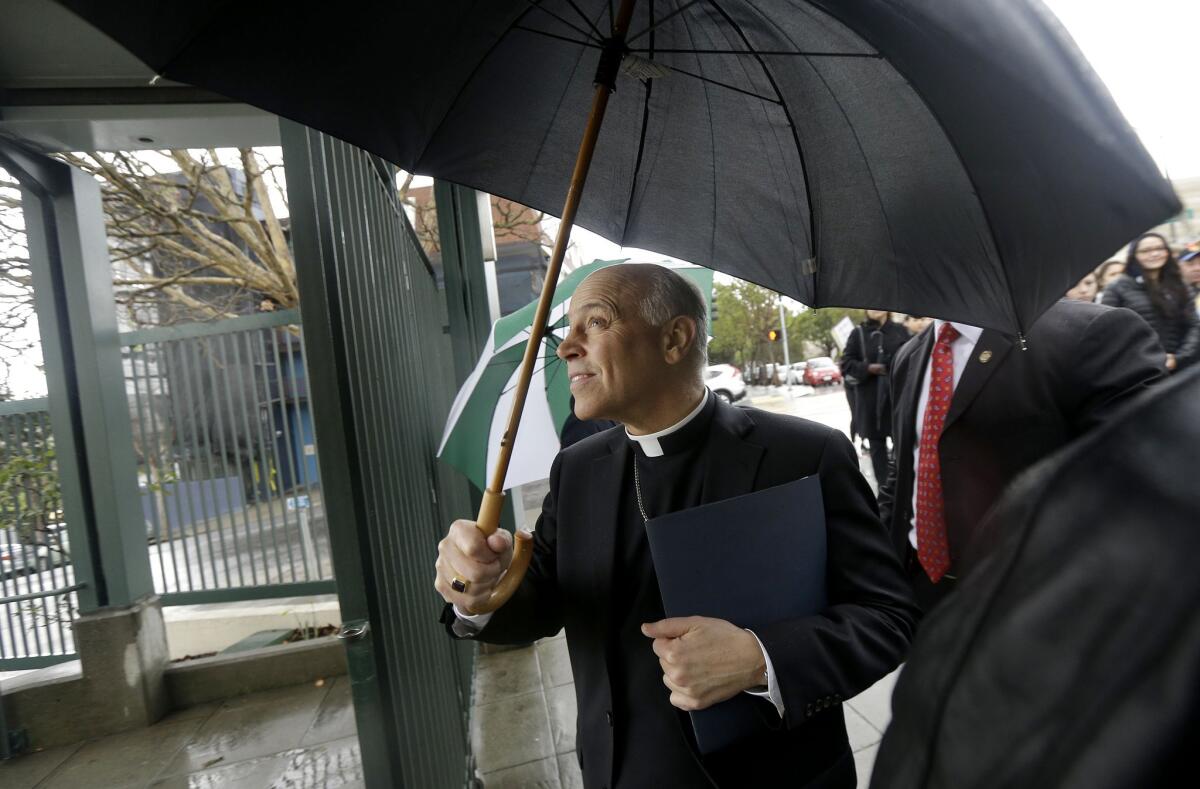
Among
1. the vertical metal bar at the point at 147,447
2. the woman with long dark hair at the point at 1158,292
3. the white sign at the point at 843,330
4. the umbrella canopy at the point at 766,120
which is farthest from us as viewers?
the white sign at the point at 843,330

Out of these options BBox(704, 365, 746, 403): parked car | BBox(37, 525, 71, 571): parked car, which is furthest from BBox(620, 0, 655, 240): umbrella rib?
BBox(704, 365, 746, 403): parked car

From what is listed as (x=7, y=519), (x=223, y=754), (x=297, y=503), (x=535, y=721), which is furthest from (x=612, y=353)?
(x=7, y=519)

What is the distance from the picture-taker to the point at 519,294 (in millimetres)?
21625

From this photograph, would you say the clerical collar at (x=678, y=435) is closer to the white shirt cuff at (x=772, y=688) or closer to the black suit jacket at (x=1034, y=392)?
the white shirt cuff at (x=772, y=688)

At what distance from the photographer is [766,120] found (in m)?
Result: 1.68

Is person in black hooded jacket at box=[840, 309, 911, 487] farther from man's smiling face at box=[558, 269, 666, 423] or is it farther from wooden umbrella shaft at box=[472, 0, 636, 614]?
wooden umbrella shaft at box=[472, 0, 636, 614]

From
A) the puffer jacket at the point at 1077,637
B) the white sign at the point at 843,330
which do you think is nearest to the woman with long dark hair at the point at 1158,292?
the white sign at the point at 843,330

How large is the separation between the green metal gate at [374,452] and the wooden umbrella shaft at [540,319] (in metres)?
0.62

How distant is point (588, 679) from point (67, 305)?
5.01 m

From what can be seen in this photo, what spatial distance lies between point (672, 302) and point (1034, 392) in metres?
1.50

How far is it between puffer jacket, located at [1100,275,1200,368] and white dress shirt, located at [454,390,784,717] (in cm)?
444

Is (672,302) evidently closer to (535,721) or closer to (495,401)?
(495,401)

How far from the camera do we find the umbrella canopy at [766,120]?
1210 mm

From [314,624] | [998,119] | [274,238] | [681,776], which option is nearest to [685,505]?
[681,776]
